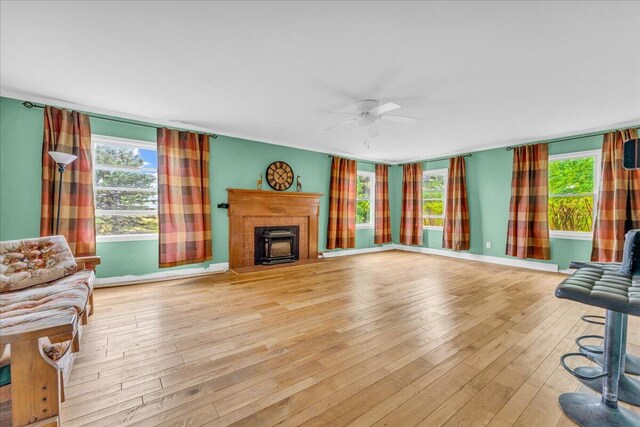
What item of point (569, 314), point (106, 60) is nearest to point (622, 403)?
point (569, 314)

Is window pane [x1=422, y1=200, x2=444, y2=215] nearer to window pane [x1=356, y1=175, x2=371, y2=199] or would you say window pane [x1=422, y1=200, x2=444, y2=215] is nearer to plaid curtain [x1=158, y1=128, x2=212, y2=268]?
window pane [x1=356, y1=175, x2=371, y2=199]

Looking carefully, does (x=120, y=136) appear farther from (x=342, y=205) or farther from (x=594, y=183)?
(x=594, y=183)

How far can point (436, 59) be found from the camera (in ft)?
7.37

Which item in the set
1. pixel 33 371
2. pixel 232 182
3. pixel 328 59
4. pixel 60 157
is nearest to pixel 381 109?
pixel 328 59

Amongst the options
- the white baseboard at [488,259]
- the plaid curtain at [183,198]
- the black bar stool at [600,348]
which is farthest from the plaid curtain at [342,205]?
the black bar stool at [600,348]

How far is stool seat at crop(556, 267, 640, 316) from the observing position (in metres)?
1.10

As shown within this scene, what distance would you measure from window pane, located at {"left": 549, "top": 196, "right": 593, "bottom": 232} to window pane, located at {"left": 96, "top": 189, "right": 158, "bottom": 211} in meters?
6.69

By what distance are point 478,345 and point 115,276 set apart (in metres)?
4.44

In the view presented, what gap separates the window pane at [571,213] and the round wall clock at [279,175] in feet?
15.8

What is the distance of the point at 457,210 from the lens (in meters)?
5.70

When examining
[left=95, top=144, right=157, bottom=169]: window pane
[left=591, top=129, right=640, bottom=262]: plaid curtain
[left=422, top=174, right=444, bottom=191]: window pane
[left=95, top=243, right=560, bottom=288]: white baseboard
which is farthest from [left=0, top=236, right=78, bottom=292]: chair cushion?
[left=591, top=129, right=640, bottom=262]: plaid curtain

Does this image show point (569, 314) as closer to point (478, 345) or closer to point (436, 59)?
point (478, 345)

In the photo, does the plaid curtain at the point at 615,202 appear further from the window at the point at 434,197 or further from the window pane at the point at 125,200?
the window pane at the point at 125,200

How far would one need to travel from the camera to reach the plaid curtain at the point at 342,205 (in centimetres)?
593
